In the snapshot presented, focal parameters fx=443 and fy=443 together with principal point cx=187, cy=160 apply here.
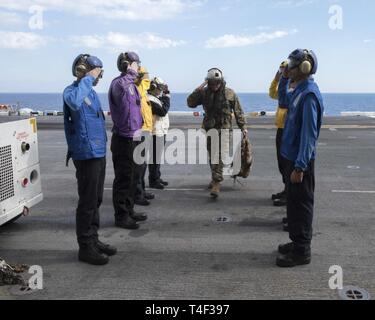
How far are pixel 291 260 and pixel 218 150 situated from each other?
9.39 feet

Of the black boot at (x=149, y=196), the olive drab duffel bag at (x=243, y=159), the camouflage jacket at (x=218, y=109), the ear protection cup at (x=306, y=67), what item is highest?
the ear protection cup at (x=306, y=67)

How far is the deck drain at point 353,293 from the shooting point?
11.9ft

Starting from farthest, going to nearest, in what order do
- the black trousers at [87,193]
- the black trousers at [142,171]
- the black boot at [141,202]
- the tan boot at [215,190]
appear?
1. the tan boot at [215,190]
2. the black boot at [141,202]
3. the black trousers at [142,171]
4. the black trousers at [87,193]

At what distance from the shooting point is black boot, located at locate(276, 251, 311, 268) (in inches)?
170

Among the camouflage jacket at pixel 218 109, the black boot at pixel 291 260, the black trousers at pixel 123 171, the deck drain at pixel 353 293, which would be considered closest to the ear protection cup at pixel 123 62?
the black trousers at pixel 123 171

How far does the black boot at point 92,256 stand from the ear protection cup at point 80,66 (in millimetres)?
1734

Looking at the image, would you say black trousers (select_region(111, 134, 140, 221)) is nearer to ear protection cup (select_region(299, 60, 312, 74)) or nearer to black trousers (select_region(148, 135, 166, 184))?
black trousers (select_region(148, 135, 166, 184))

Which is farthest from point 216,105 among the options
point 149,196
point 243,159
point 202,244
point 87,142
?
point 87,142

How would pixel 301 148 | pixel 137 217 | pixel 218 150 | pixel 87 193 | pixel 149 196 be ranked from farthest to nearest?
pixel 149 196, pixel 218 150, pixel 137 217, pixel 87 193, pixel 301 148

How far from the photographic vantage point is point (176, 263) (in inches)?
175

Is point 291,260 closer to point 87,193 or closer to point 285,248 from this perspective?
point 285,248

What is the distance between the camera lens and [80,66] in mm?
4316

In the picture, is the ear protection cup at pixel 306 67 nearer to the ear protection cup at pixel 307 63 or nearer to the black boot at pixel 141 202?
the ear protection cup at pixel 307 63
